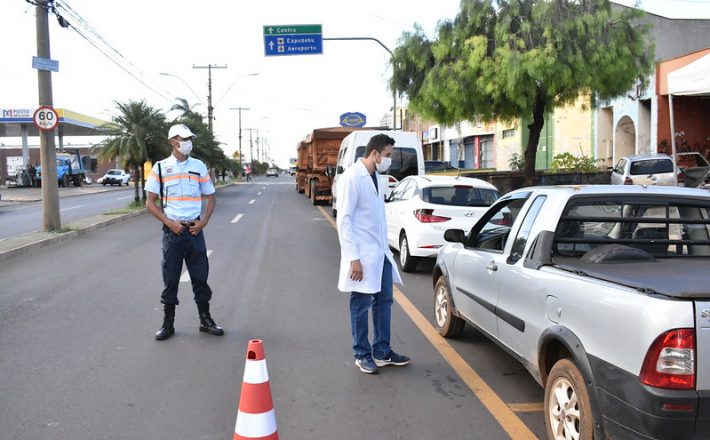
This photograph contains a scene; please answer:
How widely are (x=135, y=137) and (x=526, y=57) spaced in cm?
1409

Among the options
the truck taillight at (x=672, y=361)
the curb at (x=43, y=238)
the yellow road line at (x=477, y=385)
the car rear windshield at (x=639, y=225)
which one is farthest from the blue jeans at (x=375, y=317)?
the curb at (x=43, y=238)

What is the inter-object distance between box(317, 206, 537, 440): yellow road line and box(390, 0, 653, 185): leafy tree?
939cm

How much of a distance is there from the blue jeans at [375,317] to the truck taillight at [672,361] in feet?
7.88

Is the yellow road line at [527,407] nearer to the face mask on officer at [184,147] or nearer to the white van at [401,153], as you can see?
the face mask on officer at [184,147]

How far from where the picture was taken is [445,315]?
5820 millimetres

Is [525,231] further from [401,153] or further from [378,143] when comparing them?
[401,153]

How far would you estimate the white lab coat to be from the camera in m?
4.67

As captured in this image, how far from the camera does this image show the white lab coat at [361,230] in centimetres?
467

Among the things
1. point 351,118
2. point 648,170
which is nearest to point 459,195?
point 648,170

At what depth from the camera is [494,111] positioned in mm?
16578

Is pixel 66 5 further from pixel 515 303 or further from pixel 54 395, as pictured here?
pixel 515 303

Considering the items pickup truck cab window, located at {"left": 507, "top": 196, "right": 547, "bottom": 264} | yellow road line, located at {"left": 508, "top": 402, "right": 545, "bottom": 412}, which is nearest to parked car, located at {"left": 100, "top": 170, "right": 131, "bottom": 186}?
pickup truck cab window, located at {"left": 507, "top": 196, "right": 547, "bottom": 264}

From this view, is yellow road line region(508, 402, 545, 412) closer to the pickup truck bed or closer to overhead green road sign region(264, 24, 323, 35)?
the pickup truck bed

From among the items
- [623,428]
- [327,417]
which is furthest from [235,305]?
[623,428]
